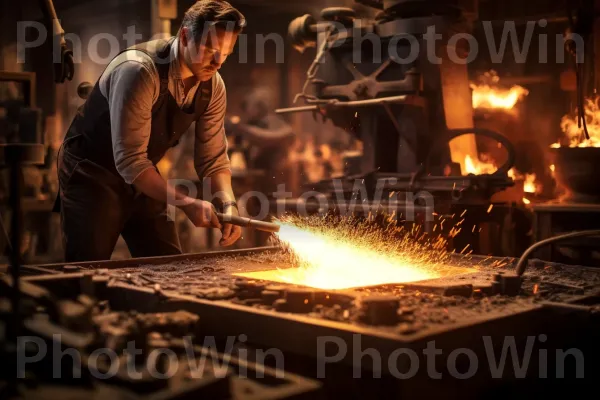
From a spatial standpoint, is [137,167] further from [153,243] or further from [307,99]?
[307,99]

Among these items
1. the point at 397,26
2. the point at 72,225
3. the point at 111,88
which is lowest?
the point at 72,225

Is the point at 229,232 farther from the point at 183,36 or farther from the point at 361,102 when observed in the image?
the point at 361,102

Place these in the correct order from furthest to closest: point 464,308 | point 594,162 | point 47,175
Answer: point 47,175, point 594,162, point 464,308

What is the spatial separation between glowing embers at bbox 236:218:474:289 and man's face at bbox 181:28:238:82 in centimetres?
93

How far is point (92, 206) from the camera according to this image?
150 inches

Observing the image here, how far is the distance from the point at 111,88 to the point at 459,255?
2.11m

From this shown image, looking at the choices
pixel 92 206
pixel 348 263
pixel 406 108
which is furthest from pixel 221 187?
pixel 406 108

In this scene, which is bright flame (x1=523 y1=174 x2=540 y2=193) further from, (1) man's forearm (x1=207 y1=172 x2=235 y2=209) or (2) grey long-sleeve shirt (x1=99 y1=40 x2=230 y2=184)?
(2) grey long-sleeve shirt (x1=99 y1=40 x2=230 y2=184)

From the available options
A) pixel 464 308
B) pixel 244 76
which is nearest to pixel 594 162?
pixel 464 308

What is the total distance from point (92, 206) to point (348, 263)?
4.54 ft

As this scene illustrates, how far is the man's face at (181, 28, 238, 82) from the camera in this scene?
355 cm

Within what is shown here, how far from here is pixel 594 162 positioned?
5.22 metres

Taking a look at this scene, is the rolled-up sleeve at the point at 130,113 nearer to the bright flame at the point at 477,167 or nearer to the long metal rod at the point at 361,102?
the long metal rod at the point at 361,102

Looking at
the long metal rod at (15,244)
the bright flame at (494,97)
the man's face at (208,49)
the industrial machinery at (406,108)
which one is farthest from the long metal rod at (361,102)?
the long metal rod at (15,244)
